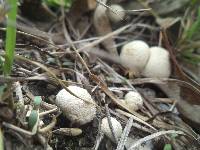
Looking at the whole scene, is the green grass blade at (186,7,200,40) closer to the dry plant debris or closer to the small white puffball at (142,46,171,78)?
the dry plant debris

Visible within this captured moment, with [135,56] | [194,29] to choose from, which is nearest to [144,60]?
[135,56]

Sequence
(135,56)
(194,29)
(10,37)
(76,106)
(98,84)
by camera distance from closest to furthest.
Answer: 1. (10,37)
2. (76,106)
3. (98,84)
4. (135,56)
5. (194,29)

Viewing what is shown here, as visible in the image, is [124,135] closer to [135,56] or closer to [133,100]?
[133,100]

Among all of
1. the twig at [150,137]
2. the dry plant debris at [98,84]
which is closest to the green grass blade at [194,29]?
Result: the dry plant debris at [98,84]

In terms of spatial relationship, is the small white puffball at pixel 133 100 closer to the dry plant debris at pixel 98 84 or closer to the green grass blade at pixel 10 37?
the dry plant debris at pixel 98 84

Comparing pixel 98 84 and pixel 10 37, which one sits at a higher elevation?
pixel 10 37

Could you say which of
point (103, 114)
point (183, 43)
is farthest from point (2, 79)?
point (183, 43)
